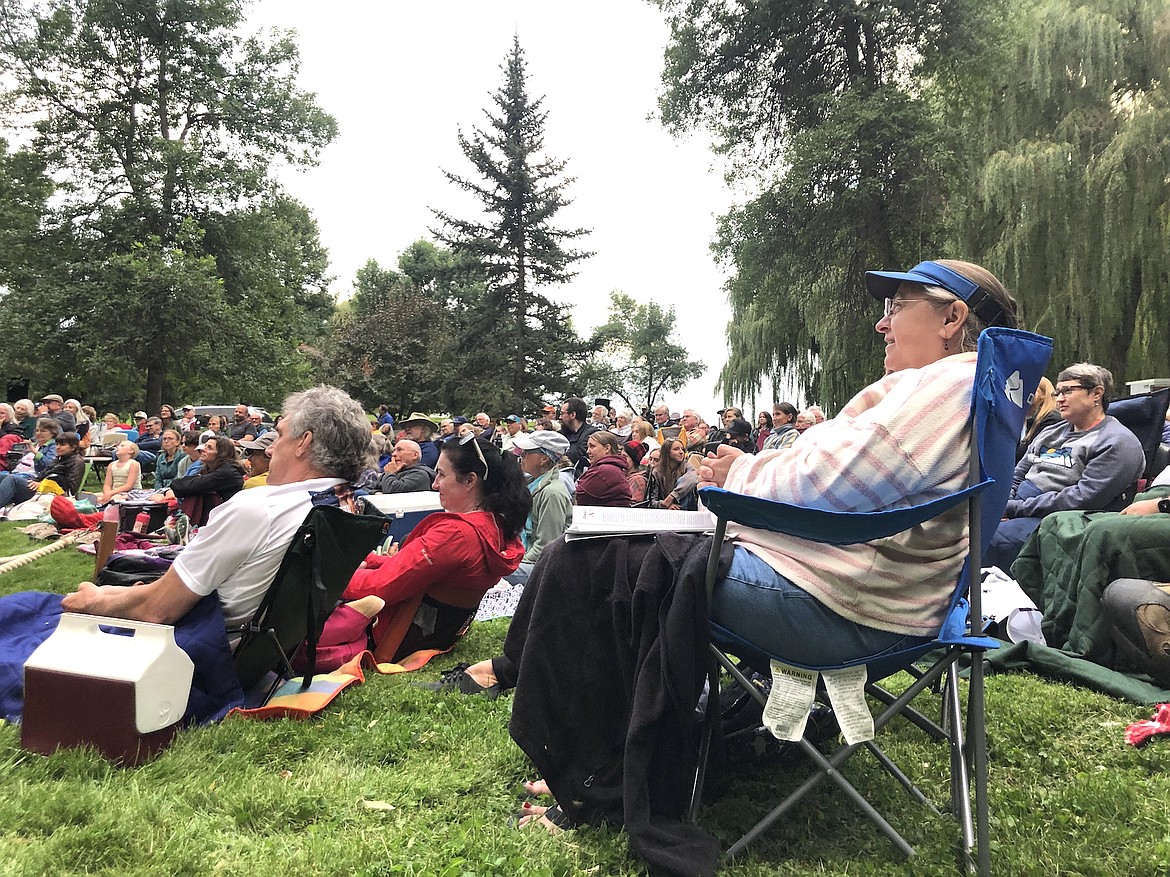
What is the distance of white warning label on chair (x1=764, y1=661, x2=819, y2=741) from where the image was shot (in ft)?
6.46

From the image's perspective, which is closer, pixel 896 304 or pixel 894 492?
pixel 894 492

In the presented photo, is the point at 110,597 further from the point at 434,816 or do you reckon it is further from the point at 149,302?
the point at 149,302

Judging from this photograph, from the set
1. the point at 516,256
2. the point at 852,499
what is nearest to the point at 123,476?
the point at 852,499

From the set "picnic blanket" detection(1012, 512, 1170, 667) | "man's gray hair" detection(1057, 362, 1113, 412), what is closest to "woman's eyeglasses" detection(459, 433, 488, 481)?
"picnic blanket" detection(1012, 512, 1170, 667)

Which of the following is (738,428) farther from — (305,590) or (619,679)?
(619,679)

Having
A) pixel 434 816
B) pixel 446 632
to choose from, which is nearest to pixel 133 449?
pixel 446 632

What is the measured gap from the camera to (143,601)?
273cm

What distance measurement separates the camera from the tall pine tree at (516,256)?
31828 mm

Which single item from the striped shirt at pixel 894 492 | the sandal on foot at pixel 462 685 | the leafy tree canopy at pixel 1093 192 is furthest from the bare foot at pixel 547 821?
the leafy tree canopy at pixel 1093 192

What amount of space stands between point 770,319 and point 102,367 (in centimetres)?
1812

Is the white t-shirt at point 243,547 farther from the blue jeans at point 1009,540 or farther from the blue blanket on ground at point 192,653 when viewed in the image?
the blue jeans at point 1009,540

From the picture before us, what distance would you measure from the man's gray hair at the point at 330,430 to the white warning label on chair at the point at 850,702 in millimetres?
2150

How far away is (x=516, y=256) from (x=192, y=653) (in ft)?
102

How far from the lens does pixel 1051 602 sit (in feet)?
13.0
